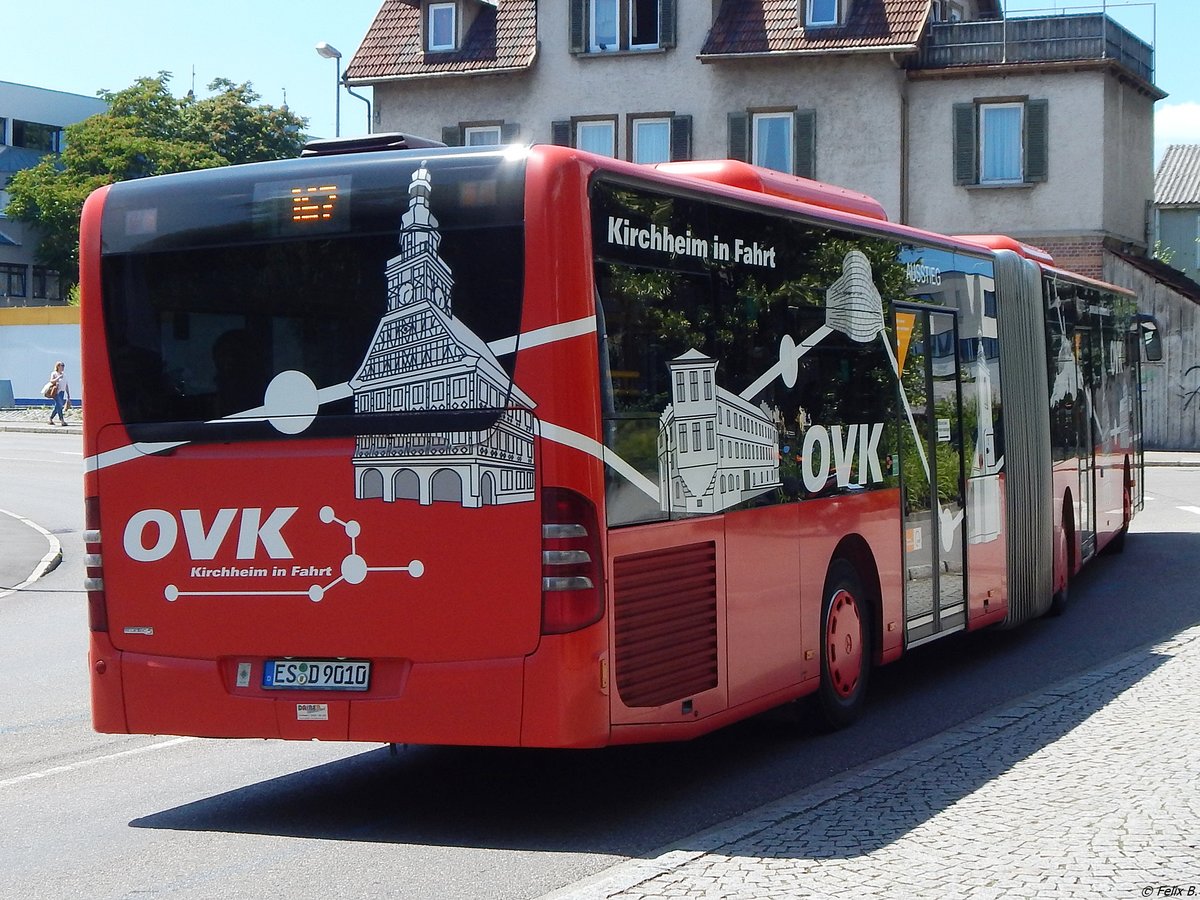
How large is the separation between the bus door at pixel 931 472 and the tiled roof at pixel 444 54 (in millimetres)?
31348

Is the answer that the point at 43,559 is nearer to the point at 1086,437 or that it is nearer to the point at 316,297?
the point at 1086,437

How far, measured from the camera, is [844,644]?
31.9 ft

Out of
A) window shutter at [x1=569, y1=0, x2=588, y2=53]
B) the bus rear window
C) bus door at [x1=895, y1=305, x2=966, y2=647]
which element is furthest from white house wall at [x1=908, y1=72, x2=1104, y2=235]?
the bus rear window

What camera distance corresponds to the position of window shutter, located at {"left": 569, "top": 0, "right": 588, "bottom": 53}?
4131cm

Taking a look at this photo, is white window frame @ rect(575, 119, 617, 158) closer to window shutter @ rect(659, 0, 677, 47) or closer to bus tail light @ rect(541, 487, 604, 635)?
window shutter @ rect(659, 0, 677, 47)

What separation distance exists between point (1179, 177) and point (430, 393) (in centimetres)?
8009

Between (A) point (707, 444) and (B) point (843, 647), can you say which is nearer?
(A) point (707, 444)

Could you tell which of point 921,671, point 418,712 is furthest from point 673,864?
point 921,671

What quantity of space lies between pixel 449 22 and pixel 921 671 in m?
33.4

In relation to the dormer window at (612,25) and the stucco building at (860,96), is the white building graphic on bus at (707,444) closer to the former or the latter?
the stucco building at (860,96)

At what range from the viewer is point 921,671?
1217cm

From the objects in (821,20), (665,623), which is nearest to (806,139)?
(821,20)

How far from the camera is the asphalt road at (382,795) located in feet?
21.6

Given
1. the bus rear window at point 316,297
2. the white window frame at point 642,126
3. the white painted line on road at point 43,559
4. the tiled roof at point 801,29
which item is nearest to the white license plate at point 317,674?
the bus rear window at point 316,297
